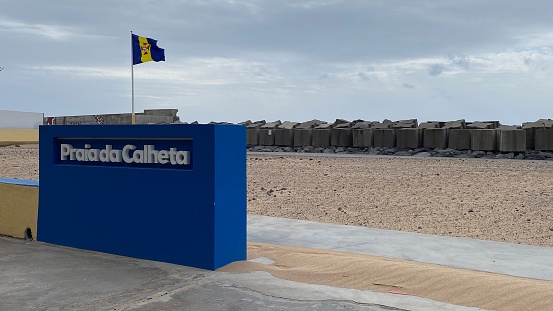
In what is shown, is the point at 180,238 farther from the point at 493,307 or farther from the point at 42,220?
the point at 493,307

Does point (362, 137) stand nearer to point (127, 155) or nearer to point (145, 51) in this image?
point (145, 51)

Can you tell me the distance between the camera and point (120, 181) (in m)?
7.07

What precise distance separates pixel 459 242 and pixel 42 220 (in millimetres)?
5703

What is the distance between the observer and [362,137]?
34656 mm

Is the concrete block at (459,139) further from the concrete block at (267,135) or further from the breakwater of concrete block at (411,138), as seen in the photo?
the concrete block at (267,135)

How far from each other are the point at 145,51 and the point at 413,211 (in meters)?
13.0

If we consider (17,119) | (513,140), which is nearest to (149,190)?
A: (513,140)

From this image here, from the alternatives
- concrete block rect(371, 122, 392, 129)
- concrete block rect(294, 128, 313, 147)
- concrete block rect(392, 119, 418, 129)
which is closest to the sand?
concrete block rect(392, 119, 418, 129)

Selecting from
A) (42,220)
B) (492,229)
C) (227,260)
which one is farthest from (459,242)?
(42,220)

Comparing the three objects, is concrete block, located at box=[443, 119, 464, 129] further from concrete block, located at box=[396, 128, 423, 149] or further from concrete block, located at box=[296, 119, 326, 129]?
concrete block, located at box=[296, 119, 326, 129]

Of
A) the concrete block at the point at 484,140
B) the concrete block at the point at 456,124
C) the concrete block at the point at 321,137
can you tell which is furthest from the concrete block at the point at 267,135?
the concrete block at the point at 484,140

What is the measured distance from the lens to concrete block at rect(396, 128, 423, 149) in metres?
32.3

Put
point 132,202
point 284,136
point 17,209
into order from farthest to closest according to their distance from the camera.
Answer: point 284,136, point 17,209, point 132,202

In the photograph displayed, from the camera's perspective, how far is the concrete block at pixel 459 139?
3058 centimetres
